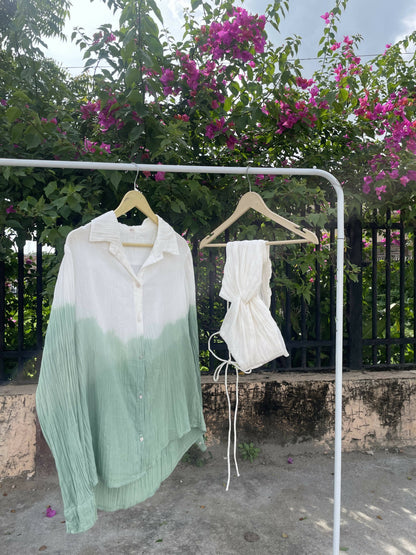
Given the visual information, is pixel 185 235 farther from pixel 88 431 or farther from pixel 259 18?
pixel 88 431

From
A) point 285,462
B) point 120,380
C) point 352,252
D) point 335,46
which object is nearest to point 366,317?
point 352,252

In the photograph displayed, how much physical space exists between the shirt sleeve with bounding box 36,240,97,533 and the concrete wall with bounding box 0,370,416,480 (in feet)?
5.42

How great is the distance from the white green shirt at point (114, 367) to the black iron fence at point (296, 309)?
1.46 metres

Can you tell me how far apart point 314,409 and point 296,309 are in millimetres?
891

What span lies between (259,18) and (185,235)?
1631 mm

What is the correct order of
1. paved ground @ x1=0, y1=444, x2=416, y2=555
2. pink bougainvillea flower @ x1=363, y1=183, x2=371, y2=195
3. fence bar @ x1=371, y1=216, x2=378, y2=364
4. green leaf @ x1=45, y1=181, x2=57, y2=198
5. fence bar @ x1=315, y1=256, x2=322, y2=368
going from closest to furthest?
paved ground @ x1=0, y1=444, x2=416, y2=555, green leaf @ x1=45, y1=181, x2=57, y2=198, pink bougainvillea flower @ x1=363, y1=183, x2=371, y2=195, fence bar @ x1=315, y1=256, x2=322, y2=368, fence bar @ x1=371, y1=216, x2=378, y2=364

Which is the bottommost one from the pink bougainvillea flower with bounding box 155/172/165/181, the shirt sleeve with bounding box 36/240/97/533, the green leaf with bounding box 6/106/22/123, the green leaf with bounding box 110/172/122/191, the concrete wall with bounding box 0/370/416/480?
the concrete wall with bounding box 0/370/416/480

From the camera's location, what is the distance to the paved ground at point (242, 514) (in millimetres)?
2156

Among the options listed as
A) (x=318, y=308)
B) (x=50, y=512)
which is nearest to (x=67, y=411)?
(x=50, y=512)

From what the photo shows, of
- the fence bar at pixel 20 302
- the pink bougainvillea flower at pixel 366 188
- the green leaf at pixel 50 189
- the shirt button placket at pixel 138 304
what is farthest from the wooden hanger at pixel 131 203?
the pink bougainvillea flower at pixel 366 188

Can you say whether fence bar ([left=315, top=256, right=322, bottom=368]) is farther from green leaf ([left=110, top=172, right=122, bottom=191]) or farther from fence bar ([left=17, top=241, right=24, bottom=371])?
fence bar ([left=17, top=241, right=24, bottom=371])

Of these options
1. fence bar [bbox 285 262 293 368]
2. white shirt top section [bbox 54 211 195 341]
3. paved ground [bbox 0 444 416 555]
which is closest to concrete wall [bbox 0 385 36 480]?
paved ground [bbox 0 444 416 555]

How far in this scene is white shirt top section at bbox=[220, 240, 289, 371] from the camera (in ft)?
5.95

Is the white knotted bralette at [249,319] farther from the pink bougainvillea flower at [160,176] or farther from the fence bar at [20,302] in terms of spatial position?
the fence bar at [20,302]
